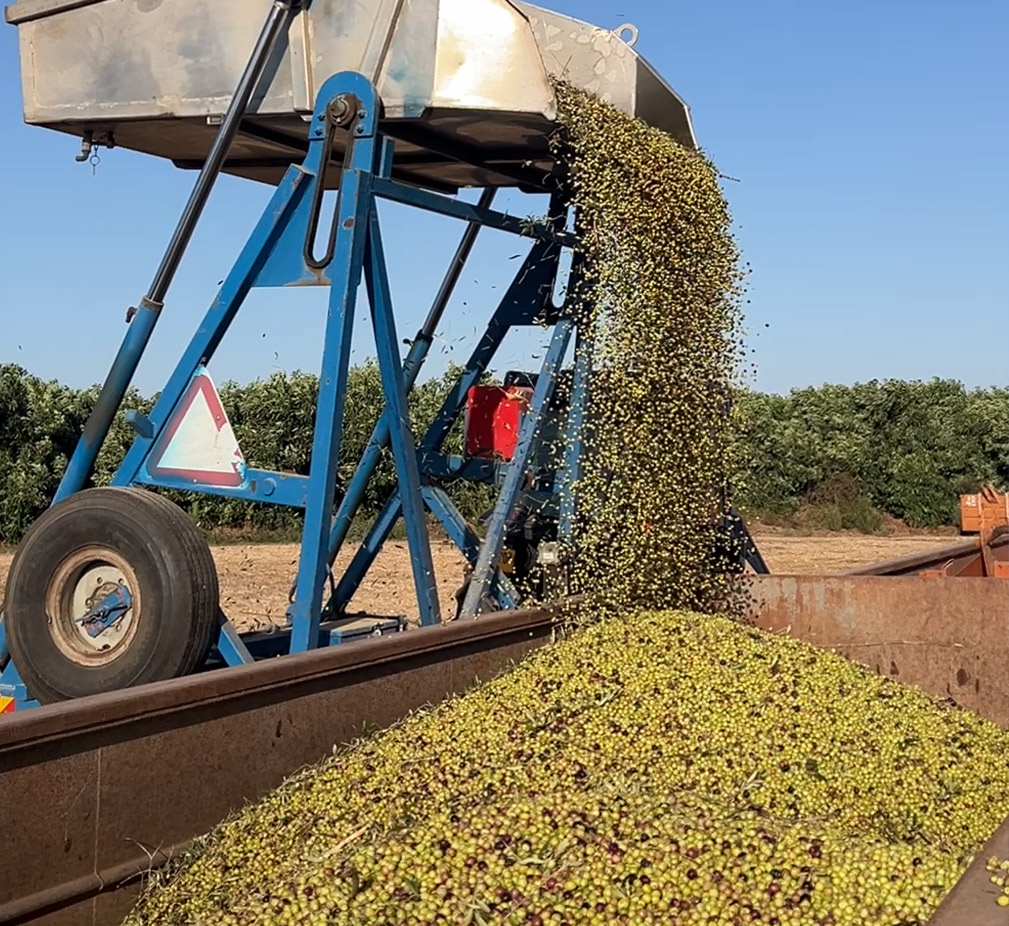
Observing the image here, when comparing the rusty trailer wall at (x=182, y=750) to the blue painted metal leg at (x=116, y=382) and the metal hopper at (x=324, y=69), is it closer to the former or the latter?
the blue painted metal leg at (x=116, y=382)

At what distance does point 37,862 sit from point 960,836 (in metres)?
2.22

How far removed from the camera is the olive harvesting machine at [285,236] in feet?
12.9

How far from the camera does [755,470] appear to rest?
20.4 metres

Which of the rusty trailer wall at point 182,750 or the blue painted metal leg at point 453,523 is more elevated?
the blue painted metal leg at point 453,523

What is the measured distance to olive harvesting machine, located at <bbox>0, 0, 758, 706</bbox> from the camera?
392 centimetres

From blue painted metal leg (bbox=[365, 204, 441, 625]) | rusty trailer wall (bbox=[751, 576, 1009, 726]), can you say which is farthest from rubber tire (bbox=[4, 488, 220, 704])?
rusty trailer wall (bbox=[751, 576, 1009, 726])

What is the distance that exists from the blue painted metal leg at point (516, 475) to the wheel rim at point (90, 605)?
1.34 meters

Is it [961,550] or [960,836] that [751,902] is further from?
[961,550]

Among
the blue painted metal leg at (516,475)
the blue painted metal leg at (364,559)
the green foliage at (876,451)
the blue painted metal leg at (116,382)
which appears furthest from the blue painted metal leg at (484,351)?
the green foliage at (876,451)

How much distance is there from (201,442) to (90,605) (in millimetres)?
694

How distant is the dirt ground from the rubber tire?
3.14 metres

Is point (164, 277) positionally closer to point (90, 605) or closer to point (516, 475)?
point (90, 605)

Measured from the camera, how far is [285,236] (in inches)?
178

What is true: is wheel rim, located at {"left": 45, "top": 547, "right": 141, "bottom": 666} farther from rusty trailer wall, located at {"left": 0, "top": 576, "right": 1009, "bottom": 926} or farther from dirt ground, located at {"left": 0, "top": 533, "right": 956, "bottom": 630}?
dirt ground, located at {"left": 0, "top": 533, "right": 956, "bottom": 630}
